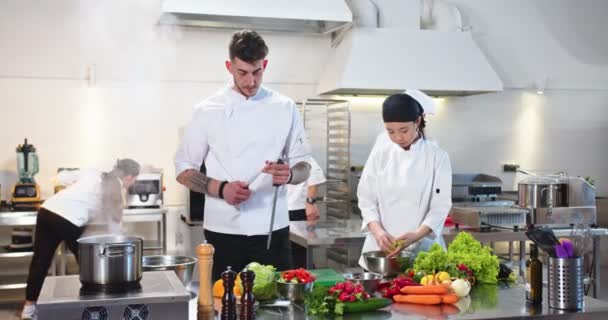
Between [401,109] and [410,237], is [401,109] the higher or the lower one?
the higher one

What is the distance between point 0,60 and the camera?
6.05 metres

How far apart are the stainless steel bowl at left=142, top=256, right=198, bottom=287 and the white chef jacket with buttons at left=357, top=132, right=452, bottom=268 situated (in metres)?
1.07

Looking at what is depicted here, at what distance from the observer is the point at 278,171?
281 cm

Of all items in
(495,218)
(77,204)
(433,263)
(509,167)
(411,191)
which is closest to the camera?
(433,263)

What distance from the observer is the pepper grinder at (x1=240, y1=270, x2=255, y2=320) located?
2037mm

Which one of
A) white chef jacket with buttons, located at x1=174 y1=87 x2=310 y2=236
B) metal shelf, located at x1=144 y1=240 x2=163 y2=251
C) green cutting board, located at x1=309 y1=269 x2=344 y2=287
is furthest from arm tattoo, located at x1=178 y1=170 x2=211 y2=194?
metal shelf, located at x1=144 y1=240 x2=163 y2=251

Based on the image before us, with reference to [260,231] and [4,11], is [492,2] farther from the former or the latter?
[260,231]

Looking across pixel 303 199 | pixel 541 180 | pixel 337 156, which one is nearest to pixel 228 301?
pixel 541 180

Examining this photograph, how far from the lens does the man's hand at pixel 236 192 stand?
9.22ft

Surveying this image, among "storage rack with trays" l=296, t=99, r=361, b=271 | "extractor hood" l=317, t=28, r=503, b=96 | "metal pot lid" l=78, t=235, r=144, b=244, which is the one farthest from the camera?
"storage rack with trays" l=296, t=99, r=361, b=271

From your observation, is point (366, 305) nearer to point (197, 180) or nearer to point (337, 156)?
point (197, 180)

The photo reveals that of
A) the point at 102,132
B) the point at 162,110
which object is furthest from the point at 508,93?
the point at 102,132

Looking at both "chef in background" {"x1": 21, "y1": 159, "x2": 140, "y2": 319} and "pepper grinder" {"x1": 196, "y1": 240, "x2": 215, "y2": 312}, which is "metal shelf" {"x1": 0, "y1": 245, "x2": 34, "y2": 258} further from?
"pepper grinder" {"x1": 196, "y1": 240, "x2": 215, "y2": 312}

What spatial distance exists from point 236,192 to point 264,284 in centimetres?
62
